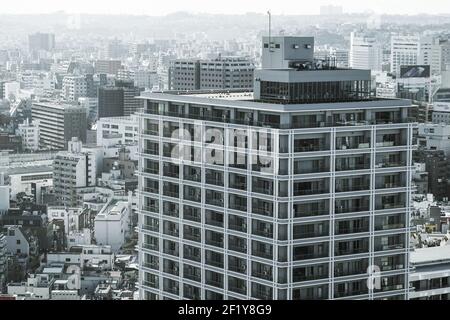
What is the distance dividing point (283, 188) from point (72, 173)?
31.0ft

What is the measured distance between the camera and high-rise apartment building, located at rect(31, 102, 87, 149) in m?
17.0

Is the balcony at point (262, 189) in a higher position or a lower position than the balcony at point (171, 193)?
higher

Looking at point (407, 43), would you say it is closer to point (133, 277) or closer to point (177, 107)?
point (133, 277)

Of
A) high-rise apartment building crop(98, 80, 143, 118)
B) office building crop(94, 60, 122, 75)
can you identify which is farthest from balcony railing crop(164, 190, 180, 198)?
office building crop(94, 60, 122, 75)

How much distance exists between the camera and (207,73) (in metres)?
15.0

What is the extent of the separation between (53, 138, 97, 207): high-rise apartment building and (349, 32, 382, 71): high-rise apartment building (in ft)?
11.6

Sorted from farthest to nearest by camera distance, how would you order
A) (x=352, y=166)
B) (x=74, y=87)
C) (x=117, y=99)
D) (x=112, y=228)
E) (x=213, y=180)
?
1. (x=74, y=87)
2. (x=117, y=99)
3. (x=112, y=228)
4. (x=213, y=180)
5. (x=352, y=166)

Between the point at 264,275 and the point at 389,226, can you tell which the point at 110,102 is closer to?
the point at 389,226

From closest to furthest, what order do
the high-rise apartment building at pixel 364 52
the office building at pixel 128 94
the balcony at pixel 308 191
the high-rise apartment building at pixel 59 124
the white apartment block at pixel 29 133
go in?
1. the balcony at pixel 308 191
2. the high-rise apartment building at pixel 364 52
3. the white apartment block at pixel 29 133
4. the high-rise apartment building at pixel 59 124
5. the office building at pixel 128 94

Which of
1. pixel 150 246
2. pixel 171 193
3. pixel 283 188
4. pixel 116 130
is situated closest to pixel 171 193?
pixel 171 193

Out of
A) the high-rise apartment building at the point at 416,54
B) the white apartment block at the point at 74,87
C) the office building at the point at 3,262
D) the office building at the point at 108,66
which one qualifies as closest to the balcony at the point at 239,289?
the office building at the point at 3,262

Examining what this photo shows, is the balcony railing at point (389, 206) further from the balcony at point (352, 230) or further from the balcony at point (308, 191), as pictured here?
the balcony at point (308, 191)

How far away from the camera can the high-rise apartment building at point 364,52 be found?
40.0 feet

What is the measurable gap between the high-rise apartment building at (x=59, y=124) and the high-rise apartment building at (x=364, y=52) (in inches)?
186
